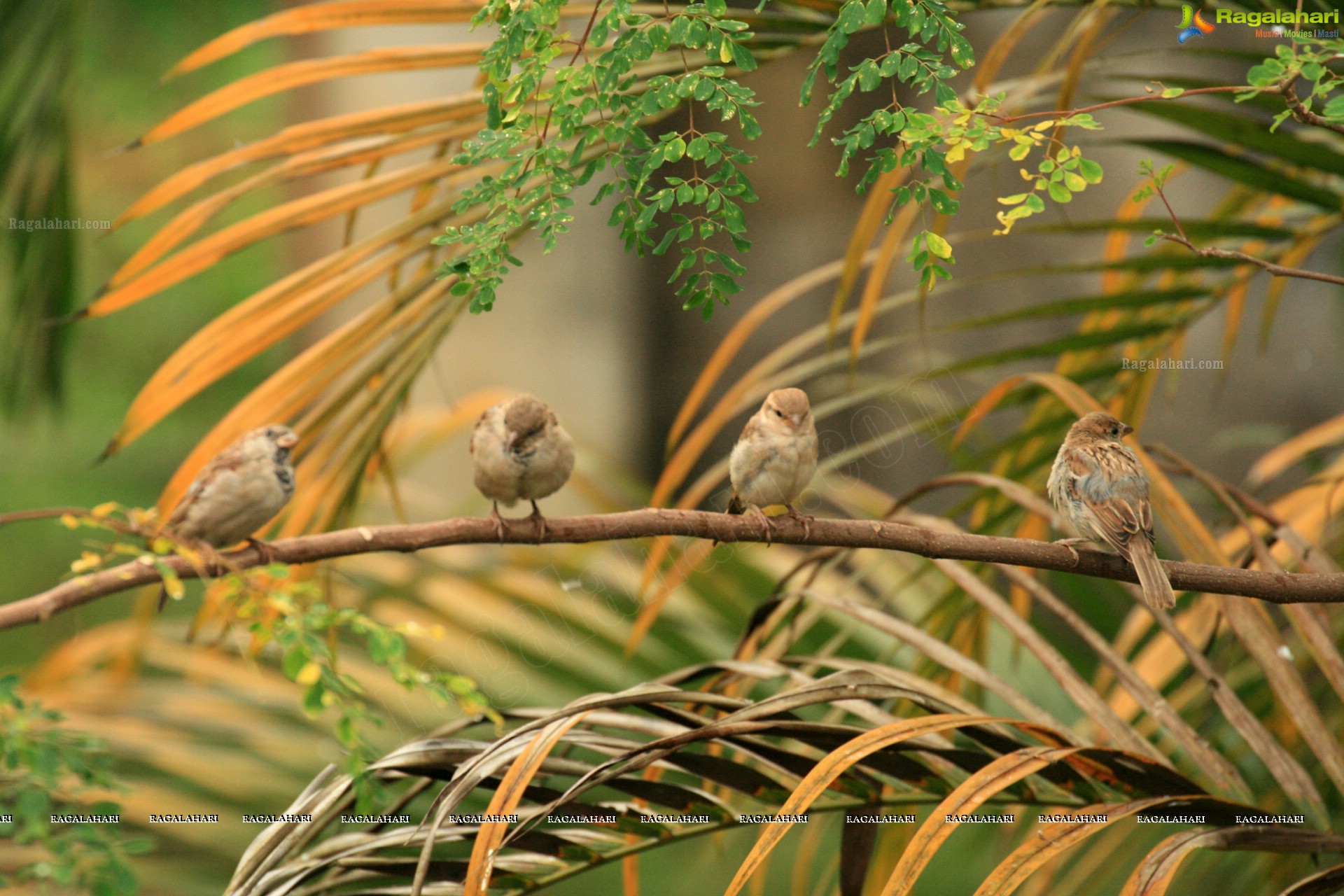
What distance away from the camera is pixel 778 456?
217 centimetres

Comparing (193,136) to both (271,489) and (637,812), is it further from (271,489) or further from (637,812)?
(637,812)

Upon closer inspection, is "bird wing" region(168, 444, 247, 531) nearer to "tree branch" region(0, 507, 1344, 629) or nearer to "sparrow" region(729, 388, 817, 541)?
"tree branch" region(0, 507, 1344, 629)

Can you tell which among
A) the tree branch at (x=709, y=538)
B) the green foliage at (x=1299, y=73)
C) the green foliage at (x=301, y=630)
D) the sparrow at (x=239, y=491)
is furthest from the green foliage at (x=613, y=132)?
the sparrow at (x=239, y=491)

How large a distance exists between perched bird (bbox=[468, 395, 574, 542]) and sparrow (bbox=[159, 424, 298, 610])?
0.41 metres

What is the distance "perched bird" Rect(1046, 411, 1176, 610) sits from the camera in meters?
1.53

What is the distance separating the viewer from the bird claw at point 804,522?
1.43 m

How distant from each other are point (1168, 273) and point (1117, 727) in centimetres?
129

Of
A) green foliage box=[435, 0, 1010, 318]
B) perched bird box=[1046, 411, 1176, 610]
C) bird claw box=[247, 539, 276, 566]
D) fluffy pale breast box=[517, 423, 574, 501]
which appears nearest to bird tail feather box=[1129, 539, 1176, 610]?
perched bird box=[1046, 411, 1176, 610]

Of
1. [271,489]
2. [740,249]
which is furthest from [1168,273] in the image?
[271,489]

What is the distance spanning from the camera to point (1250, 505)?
6.05 ft

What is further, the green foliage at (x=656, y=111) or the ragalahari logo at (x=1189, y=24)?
the ragalahari logo at (x=1189, y=24)

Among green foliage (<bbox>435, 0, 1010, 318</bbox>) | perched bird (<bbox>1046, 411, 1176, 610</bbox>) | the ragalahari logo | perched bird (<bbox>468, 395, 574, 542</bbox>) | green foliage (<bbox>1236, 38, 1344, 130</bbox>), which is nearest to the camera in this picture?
green foliage (<bbox>1236, 38, 1344, 130</bbox>)

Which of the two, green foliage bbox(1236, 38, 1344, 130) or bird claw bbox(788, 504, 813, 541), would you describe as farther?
bird claw bbox(788, 504, 813, 541)

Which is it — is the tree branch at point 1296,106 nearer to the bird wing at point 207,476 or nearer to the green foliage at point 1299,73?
the green foliage at point 1299,73
